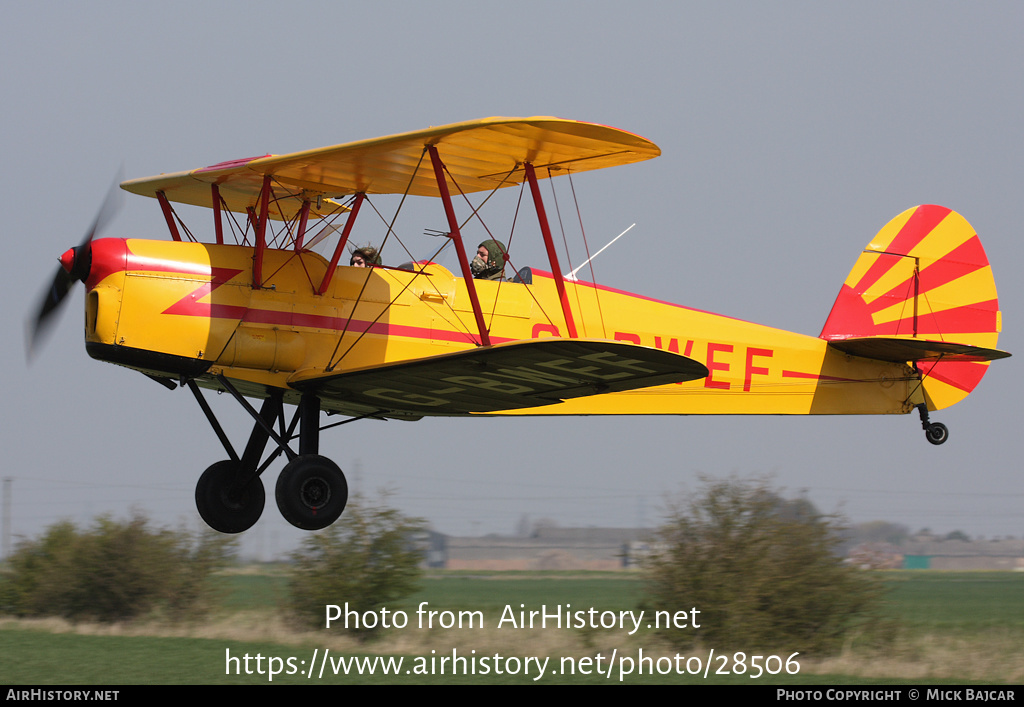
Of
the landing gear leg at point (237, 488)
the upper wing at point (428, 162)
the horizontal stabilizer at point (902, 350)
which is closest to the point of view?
the upper wing at point (428, 162)

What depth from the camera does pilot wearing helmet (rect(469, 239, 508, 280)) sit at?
9.27 m

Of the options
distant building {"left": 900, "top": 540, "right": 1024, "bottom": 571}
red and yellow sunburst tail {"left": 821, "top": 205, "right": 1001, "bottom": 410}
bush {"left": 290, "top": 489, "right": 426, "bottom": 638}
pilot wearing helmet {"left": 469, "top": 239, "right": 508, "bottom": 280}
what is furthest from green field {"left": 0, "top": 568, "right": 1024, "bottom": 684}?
pilot wearing helmet {"left": 469, "top": 239, "right": 508, "bottom": 280}

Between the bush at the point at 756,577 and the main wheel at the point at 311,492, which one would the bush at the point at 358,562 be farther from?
the main wheel at the point at 311,492

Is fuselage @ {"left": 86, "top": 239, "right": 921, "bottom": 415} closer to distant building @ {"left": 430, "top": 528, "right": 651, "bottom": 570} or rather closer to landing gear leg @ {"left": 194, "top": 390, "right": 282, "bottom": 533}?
landing gear leg @ {"left": 194, "top": 390, "right": 282, "bottom": 533}

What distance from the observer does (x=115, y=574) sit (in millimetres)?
16188

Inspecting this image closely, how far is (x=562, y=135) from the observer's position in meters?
7.43

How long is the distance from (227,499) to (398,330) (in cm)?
202

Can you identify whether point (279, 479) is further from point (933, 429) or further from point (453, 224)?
point (933, 429)

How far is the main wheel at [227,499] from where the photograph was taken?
8734 mm

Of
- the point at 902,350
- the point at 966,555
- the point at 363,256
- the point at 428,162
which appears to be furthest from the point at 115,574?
the point at 966,555

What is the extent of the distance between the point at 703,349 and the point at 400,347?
3.10 meters

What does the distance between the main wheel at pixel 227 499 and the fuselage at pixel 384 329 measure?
0.77 meters

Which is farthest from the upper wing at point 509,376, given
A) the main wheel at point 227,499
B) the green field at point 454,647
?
the green field at point 454,647

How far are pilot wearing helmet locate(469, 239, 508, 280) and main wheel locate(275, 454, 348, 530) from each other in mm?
2217
